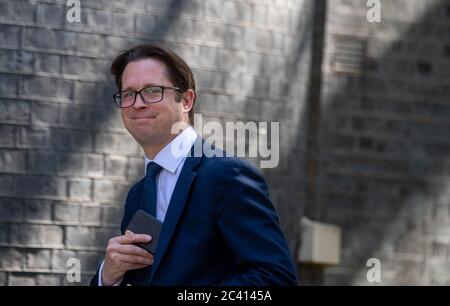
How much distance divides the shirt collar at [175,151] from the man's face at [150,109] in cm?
2

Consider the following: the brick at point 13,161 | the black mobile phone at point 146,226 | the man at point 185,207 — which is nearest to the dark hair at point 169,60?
the man at point 185,207

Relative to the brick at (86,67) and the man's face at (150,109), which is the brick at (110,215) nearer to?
the brick at (86,67)

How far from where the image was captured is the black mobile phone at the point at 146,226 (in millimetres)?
3312

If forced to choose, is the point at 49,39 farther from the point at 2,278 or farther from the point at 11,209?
the point at 2,278

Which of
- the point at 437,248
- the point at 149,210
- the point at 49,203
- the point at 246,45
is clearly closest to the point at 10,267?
the point at 49,203

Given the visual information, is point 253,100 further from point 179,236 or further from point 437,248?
point 179,236

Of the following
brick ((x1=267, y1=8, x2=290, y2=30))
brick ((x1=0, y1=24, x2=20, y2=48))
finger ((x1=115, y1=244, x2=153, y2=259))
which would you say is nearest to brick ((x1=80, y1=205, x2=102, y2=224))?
brick ((x1=0, y1=24, x2=20, y2=48))

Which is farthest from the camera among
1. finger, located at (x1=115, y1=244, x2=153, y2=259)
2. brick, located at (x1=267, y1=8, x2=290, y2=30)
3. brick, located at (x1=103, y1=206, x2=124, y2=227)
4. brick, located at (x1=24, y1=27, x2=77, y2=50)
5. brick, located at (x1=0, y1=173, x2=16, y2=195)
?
brick, located at (x1=267, y1=8, x2=290, y2=30)

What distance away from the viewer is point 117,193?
26.6 ft

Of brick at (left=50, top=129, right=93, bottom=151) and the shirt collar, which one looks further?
brick at (left=50, top=129, right=93, bottom=151)

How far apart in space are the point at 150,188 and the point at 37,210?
15.0 ft

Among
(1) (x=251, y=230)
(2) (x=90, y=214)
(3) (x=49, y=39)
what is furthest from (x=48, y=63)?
(1) (x=251, y=230)

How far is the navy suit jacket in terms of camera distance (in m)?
3.21

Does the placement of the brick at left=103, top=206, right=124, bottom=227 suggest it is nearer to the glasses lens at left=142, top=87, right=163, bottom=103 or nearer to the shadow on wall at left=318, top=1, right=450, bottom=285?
the shadow on wall at left=318, top=1, right=450, bottom=285
